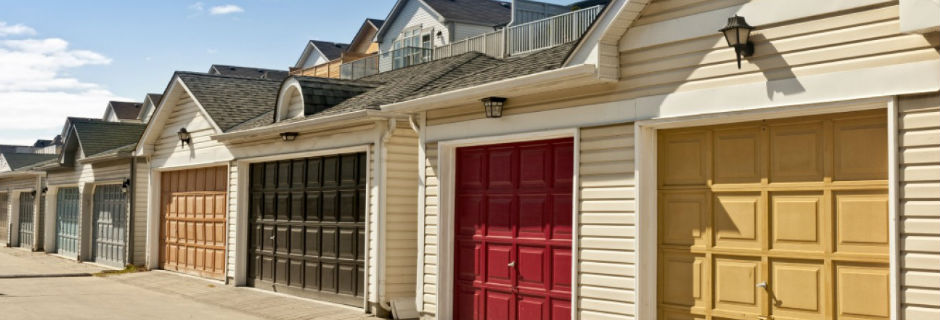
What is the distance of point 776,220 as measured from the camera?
26.5 ft

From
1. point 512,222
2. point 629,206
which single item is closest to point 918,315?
point 629,206

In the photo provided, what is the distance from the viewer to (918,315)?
692 centimetres

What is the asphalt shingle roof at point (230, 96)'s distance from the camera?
18875 mm

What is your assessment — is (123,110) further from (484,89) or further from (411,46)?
(484,89)

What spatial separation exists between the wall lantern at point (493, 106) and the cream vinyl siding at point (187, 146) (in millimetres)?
8504

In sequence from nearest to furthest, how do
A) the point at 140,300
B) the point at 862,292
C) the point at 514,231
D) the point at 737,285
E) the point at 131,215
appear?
the point at 862,292 → the point at 737,285 → the point at 514,231 → the point at 140,300 → the point at 131,215

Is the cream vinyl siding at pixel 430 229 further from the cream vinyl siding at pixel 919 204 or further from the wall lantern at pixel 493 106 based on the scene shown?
the cream vinyl siding at pixel 919 204

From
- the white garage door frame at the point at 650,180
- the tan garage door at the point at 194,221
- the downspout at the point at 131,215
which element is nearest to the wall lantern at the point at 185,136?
the tan garage door at the point at 194,221

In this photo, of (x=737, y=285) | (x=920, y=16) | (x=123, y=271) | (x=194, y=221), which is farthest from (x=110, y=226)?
(x=920, y=16)

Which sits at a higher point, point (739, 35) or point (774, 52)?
point (739, 35)

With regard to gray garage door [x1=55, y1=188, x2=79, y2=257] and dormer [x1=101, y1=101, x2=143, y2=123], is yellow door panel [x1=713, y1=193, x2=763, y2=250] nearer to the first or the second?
gray garage door [x1=55, y1=188, x2=79, y2=257]

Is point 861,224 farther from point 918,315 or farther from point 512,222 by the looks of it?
point 512,222

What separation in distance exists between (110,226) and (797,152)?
2041 cm

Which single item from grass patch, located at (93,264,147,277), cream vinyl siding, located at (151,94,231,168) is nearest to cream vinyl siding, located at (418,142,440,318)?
cream vinyl siding, located at (151,94,231,168)
